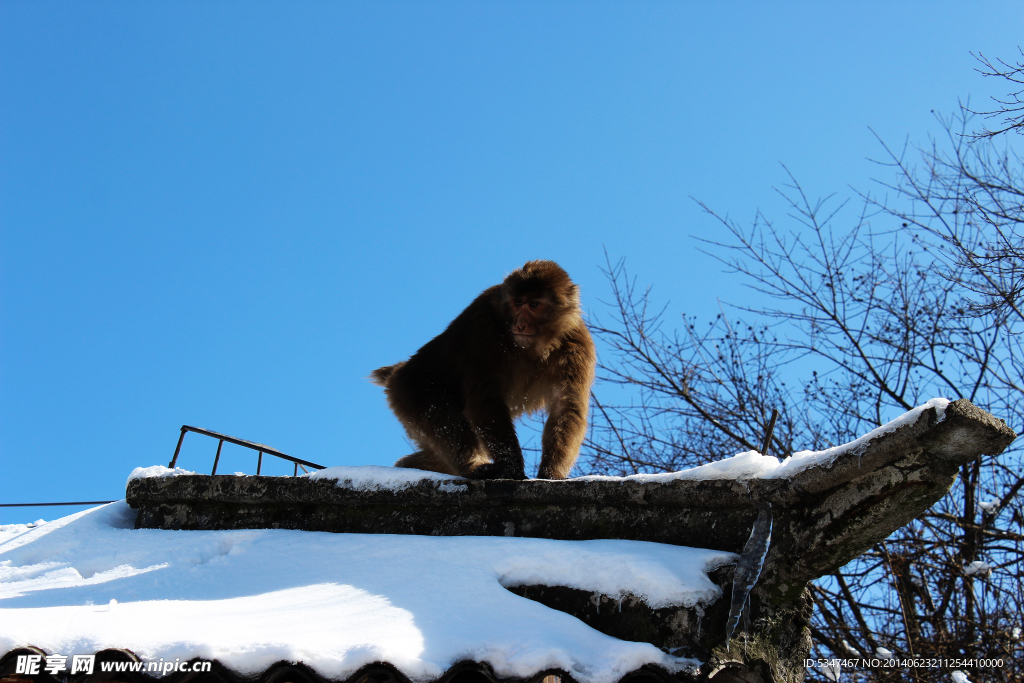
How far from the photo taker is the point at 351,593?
127 inches

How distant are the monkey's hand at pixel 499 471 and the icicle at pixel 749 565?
61.1 inches

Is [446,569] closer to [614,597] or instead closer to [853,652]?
[614,597]

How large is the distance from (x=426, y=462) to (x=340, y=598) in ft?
7.59

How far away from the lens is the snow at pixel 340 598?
2791mm

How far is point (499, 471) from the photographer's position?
14.3 feet

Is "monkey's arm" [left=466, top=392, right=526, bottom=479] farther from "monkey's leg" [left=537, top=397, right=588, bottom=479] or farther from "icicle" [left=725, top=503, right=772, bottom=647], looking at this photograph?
"icicle" [left=725, top=503, right=772, bottom=647]

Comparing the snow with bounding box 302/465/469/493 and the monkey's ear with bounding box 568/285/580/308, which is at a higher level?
the monkey's ear with bounding box 568/285/580/308

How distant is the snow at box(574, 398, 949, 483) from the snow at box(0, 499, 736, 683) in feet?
1.03

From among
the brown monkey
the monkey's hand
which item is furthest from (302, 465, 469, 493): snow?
the brown monkey

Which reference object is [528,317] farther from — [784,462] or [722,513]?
[784,462]

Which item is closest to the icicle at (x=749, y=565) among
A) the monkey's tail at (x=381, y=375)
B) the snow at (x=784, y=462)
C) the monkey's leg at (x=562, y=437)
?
the snow at (x=784, y=462)

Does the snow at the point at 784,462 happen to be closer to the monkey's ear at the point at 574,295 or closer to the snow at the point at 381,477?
the snow at the point at 381,477

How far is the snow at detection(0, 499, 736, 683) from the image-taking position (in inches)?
110

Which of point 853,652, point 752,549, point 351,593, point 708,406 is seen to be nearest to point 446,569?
point 351,593
